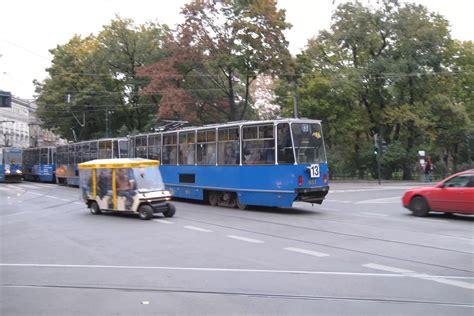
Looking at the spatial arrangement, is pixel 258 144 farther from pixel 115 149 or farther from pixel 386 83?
pixel 386 83

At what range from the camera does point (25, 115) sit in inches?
4141

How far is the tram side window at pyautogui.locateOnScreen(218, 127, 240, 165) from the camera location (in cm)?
1906

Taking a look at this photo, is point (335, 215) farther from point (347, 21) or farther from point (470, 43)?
point (470, 43)

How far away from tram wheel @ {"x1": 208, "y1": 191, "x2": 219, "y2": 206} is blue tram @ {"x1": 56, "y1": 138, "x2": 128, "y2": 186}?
1083cm

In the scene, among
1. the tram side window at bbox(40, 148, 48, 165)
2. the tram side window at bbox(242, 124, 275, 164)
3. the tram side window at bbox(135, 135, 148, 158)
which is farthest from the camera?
the tram side window at bbox(40, 148, 48, 165)

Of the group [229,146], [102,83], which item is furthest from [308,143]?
[102,83]

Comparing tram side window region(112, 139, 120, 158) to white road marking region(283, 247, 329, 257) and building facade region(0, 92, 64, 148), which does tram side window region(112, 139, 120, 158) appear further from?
building facade region(0, 92, 64, 148)

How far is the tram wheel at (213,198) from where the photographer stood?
20.8m

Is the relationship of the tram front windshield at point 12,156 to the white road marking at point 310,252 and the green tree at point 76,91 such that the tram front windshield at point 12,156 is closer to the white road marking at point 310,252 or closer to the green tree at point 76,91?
the green tree at point 76,91

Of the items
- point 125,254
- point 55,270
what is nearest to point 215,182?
point 125,254

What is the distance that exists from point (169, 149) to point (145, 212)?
302 inches

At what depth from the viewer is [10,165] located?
151ft

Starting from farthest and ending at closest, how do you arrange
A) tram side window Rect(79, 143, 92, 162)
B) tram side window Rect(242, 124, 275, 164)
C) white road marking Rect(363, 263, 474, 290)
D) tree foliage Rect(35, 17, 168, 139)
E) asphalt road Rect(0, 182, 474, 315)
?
1. tree foliage Rect(35, 17, 168, 139)
2. tram side window Rect(79, 143, 92, 162)
3. tram side window Rect(242, 124, 275, 164)
4. white road marking Rect(363, 263, 474, 290)
5. asphalt road Rect(0, 182, 474, 315)

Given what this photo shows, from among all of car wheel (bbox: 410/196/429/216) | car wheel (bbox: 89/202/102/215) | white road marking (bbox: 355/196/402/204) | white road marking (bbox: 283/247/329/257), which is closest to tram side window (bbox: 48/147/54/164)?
car wheel (bbox: 89/202/102/215)
